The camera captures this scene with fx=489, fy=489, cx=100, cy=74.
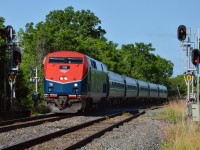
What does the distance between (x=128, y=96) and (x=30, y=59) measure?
412 inches

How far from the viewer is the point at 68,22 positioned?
87.1 m

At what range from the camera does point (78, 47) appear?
5400cm

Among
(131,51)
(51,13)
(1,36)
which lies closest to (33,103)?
(1,36)

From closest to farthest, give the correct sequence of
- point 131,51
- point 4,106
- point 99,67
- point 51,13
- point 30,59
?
A: point 4,106 < point 99,67 < point 30,59 < point 51,13 < point 131,51

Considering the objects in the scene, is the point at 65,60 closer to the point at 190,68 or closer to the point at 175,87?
the point at 190,68

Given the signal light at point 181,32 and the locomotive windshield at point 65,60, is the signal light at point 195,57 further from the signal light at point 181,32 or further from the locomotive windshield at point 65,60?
the locomotive windshield at point 65,60

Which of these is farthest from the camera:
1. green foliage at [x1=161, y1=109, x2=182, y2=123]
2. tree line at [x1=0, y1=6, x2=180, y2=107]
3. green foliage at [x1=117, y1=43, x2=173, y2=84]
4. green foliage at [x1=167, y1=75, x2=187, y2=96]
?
green foliage at [x1=167, y1=75, x2=187, y2=96]

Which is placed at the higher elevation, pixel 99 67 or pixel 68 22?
pixel 68 22

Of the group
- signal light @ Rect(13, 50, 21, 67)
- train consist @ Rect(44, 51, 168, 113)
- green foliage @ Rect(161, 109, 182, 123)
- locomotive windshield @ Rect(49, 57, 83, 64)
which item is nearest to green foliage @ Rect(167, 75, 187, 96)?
green foliage @ Rect(161, 109, 182, 123)

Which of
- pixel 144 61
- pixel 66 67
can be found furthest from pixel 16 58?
pixel 144 61

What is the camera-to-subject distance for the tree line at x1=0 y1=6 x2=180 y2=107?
43.6 m

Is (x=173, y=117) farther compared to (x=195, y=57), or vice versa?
(x=173, y=117)

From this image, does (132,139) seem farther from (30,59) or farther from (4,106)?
(30,59)

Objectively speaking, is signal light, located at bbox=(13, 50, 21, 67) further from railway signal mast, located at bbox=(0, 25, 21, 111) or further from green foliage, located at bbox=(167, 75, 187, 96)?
green foliage, located at bbox=(167, 75, 187, 96)
